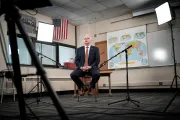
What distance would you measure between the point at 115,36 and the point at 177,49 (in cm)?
206

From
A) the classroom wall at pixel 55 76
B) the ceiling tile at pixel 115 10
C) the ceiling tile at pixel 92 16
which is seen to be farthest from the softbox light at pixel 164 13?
the classroom wall at pixel 55 76

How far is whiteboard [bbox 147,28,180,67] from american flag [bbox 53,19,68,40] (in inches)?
112

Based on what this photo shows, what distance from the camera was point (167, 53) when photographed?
4984 mm

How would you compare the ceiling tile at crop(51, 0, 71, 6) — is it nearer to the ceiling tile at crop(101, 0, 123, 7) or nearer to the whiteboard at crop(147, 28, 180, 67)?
the ceiling tile at crop(101, 0, 123, 7)

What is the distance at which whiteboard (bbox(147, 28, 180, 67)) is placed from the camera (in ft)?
16.1

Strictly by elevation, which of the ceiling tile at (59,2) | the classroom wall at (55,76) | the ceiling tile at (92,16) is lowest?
the classroom wall at (55,76)

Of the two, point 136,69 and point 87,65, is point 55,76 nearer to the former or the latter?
point 87,65

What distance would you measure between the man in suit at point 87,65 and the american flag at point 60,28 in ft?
7.18

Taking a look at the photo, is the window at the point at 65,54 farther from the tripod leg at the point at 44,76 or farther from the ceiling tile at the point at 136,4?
the tripod leg at the point at 44,76

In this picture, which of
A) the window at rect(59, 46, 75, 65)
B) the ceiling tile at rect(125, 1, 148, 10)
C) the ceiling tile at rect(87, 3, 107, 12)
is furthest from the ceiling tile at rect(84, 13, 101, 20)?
the window at rect(59, 46, 75, 65)

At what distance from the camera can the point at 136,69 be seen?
5.54 meters

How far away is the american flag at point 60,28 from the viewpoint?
5.66m

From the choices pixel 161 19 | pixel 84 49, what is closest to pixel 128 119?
pixel 84 49

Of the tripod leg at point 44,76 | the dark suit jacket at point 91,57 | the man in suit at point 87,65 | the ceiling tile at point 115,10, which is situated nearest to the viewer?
the tripod leg at point 44,76
